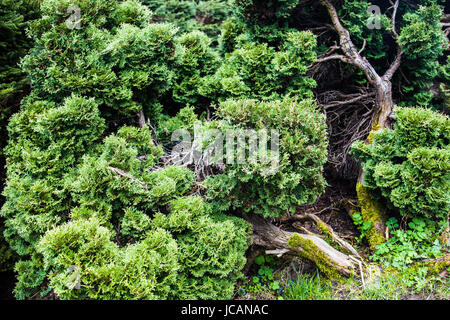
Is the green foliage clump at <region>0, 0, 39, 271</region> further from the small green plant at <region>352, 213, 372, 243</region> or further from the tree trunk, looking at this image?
the small green plant at <region>352, 213, 372, 243</region>

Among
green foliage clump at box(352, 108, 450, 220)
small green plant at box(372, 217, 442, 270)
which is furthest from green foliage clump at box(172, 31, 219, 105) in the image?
small green plant at box(372, 217, 442, 270)

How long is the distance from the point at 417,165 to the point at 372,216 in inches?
44.1

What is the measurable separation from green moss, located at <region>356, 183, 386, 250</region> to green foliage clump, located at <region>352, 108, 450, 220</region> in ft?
0.95

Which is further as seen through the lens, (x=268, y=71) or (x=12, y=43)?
(x=268, y=71)

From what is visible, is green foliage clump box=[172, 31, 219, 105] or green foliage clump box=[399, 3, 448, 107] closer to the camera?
green foliage clump box=[399, 3, 448, 107]

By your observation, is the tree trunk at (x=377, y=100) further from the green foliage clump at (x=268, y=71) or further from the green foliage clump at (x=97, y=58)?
the green foliage clump at (x=97, y=58)

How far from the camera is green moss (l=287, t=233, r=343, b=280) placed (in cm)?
382

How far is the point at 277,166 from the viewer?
130 inches

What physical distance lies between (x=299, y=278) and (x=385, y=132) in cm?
251

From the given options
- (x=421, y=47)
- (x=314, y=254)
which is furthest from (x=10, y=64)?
(x=421, y=47)

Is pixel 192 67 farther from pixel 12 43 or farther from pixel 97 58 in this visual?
pixel 12 43

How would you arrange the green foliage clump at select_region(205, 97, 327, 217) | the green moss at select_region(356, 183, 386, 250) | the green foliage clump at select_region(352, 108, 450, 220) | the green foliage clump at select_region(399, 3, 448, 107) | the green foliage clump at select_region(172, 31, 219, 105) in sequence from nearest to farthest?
the green foliage clump at select_region(205, 97, 327, 217) < the green foliage clump at select_region(352, 108, 450, 220) < the green moss at select_region(356, 183, 386, 250) < the green foliage clump at select_region(399, 3, 448, 107) < the green foliage clump at select_region(172, 31, 219, 105)

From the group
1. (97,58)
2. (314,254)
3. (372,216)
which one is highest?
(97,58)

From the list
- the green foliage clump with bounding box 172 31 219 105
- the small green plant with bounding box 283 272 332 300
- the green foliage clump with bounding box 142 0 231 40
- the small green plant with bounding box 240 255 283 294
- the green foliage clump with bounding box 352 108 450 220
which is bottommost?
the small green plant with bounding box 240 255 283 294
